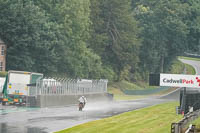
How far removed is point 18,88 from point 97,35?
53.6 m

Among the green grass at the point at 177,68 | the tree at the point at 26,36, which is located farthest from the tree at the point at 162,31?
the tree at the point at 26,36

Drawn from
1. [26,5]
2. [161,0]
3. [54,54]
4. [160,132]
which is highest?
[161,0]

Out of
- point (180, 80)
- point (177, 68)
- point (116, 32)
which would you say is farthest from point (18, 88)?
point (177, 68)

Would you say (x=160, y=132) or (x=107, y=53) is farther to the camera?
(x=107, y=53)

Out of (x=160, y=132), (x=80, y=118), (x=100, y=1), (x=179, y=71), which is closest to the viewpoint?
(x=160, y=132)

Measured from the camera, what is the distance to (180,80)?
40.0m

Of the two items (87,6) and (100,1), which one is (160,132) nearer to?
(87,6)

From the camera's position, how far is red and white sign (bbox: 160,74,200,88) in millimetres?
39500

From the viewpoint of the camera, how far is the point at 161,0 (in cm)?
11588

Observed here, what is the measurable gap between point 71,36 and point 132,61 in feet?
70.0

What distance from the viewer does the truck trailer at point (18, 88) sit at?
43.1 metres

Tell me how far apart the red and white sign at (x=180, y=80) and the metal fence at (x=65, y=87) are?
34.4 ft

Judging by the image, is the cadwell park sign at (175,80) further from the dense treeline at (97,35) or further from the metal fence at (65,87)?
the dense treeline at (97,35)

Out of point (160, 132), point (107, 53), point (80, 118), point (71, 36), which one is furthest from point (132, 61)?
point (160, 132)
